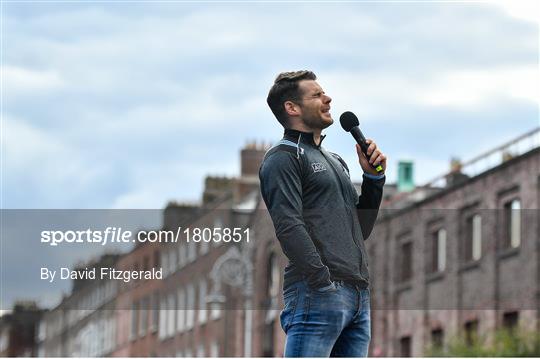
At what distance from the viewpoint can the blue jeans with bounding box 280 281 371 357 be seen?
7.52 m

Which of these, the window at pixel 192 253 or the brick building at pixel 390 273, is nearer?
the brick building at pixel 390 273

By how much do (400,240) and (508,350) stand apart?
16.3 meters

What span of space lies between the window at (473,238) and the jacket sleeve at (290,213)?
153 ft

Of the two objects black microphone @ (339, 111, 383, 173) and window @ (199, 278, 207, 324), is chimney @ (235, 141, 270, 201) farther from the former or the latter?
black microphone @ (339, 111, 383, 173)

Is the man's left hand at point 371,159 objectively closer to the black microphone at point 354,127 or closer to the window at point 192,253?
the black microphone at point 354,127

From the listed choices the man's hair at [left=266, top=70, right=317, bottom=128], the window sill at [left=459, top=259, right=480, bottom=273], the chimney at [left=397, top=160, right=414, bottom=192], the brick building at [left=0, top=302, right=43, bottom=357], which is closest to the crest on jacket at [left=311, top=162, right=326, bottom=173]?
the man's hair at [left=266, top=70, right=317, bottom=128]

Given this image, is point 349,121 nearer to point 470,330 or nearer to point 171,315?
point 470,330

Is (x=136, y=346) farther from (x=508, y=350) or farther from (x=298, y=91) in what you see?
(x=298, y=91)

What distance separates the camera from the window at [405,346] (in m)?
58.8

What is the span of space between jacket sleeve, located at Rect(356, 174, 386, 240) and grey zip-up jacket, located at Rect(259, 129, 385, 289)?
0.36 feet

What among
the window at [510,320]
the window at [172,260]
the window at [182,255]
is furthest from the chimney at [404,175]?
the window at [510,320]

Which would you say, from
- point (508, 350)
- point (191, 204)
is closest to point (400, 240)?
point (508, 350)

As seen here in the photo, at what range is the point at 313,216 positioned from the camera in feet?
25.1

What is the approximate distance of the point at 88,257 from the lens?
49.8 feet
